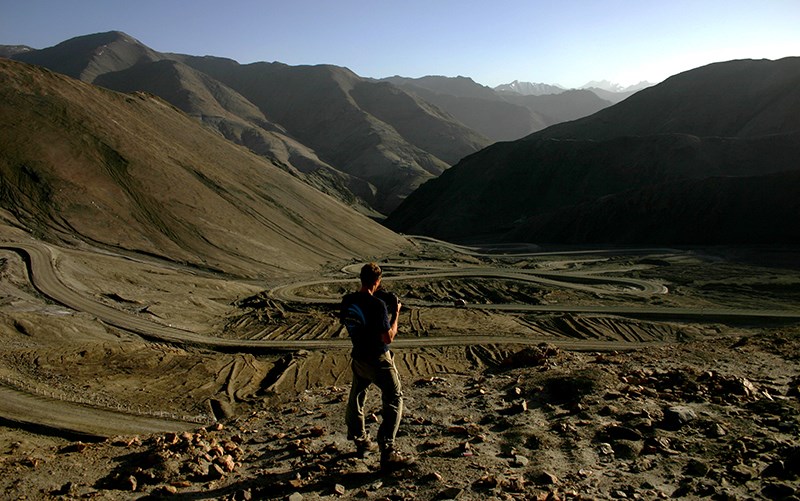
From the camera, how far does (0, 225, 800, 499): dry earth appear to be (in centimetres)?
600

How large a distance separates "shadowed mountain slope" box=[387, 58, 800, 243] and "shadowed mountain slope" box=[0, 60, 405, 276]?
1252 inches

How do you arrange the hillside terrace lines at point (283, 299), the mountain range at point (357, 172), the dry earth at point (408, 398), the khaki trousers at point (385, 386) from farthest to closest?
the mountain range at point (357, 172) < the hillside terrace lines at point (283, 299) < the khaki trousers at point (385, 386) < the dry earth at point (408, 398)

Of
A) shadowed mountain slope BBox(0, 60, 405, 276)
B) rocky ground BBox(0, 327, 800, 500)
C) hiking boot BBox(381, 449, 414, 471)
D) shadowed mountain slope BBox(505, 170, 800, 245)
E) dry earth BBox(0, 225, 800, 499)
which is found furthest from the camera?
shadowed mountain slope BBox(505, 170, 800, 245)

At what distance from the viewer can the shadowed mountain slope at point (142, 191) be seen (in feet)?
110

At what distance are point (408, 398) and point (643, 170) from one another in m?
79.4

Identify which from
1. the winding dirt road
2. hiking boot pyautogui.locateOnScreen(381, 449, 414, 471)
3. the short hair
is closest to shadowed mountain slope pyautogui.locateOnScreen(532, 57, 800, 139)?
the winding dirt road

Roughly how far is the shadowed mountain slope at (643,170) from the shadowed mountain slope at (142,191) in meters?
31.8

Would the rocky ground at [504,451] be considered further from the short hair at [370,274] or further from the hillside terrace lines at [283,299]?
the hillside terrace lines at [283,299]

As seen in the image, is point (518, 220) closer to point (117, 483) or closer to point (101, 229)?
point (101, 229)

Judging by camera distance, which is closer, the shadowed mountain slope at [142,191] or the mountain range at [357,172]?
the shadowed mountain slope at [142,191]

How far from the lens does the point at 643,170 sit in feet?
262

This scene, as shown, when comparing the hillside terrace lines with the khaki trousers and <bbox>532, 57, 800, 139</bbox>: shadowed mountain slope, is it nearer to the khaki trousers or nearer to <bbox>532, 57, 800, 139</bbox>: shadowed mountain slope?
the khaki trousers

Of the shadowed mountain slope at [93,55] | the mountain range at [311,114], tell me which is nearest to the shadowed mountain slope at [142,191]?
the mountain range at [311,114]

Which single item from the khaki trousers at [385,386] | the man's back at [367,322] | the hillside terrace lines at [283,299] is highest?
the man's back at [367,322]
